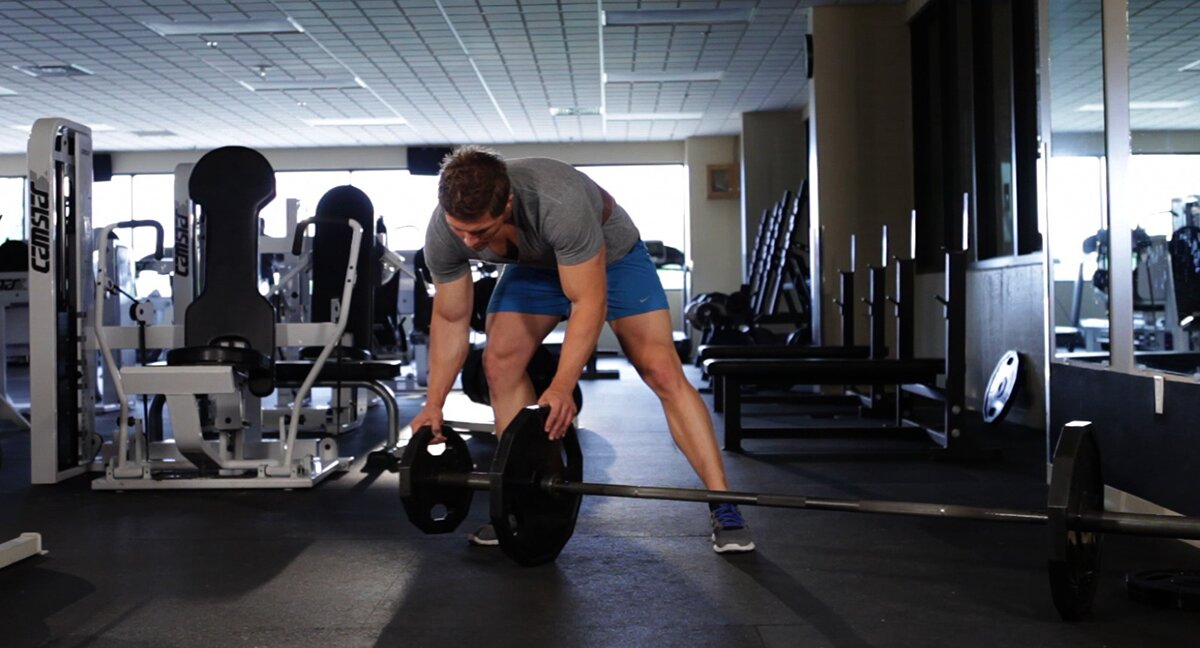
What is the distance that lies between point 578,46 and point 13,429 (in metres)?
4.66

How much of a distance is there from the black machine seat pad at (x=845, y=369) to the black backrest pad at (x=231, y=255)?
69.6 inches

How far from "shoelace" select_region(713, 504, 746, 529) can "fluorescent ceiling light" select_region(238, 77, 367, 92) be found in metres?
7.58

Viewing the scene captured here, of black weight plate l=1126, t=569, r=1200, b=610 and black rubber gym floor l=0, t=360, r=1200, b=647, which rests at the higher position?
black weight plate l=1126, t=569, r=1200, b=610

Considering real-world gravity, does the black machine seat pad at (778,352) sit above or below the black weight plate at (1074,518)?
above

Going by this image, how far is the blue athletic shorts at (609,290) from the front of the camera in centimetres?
251

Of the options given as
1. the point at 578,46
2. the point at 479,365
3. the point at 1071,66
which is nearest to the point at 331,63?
the point at 578,46

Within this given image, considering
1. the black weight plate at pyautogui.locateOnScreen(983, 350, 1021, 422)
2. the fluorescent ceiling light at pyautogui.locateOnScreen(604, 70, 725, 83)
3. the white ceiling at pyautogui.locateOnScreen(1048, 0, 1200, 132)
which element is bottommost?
the black weight plate at pyautogui.locateOnScreen(983, 350, 1021, 422)

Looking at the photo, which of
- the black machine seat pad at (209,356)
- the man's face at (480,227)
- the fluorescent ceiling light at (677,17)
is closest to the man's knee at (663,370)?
the man's face at (480,227)

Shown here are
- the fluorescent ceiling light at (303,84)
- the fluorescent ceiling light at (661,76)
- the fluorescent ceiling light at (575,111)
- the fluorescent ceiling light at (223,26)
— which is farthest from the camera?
the fluorescent ceiling light at (575,111)

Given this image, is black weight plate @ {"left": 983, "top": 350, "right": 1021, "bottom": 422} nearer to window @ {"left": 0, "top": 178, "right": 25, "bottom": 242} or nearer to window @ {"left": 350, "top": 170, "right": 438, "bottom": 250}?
window @ {"left": 350, "top": 170, "right": 438, "bottom": 250}

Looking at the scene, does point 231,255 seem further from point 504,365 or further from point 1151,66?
point 1151,66

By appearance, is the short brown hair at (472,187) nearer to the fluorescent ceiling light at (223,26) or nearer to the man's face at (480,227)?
the man's face at (480,227)

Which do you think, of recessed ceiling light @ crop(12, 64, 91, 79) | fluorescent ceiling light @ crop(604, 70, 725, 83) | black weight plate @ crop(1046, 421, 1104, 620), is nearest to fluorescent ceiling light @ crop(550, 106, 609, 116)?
fluorescent ceiling light @ crop(604, 70, 725, 83)

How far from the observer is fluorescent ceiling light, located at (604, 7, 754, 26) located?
24.1 feet
